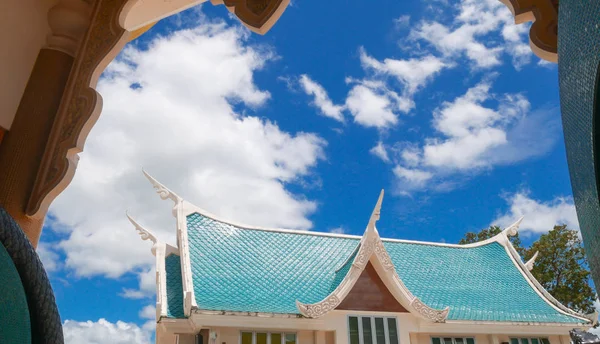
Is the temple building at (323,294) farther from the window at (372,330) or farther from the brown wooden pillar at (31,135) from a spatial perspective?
the brown wooden pillar at (31,135)

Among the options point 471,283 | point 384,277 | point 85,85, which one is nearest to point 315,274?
point 384,277

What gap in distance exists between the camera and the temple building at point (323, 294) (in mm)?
7715

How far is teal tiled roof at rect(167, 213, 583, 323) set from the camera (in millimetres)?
8164

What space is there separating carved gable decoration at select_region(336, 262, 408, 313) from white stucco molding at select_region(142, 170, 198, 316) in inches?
97.5

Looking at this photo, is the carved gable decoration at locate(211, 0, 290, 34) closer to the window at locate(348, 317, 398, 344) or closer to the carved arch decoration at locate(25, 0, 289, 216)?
the carved arch decoration at locate(25, 0, 289, 216)

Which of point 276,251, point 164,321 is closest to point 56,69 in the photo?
point 164,321

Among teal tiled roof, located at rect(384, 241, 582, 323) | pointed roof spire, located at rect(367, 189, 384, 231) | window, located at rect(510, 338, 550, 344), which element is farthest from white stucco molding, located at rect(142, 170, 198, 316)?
window, located at rect(510, 338, 550, 344)

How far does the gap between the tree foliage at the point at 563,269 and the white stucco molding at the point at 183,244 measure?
1339 centimetres

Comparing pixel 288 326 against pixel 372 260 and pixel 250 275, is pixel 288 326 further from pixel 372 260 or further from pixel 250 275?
pixel 372 260

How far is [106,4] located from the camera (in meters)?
1.88

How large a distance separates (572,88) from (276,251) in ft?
29.7

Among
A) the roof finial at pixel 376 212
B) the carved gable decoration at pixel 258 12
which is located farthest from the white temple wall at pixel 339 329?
the carved gable decoration at pixel 258 12

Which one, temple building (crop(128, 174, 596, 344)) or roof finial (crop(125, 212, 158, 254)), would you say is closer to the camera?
temple building (crop(128, 174, 596, 344))

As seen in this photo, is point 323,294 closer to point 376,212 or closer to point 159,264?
point 376,212
